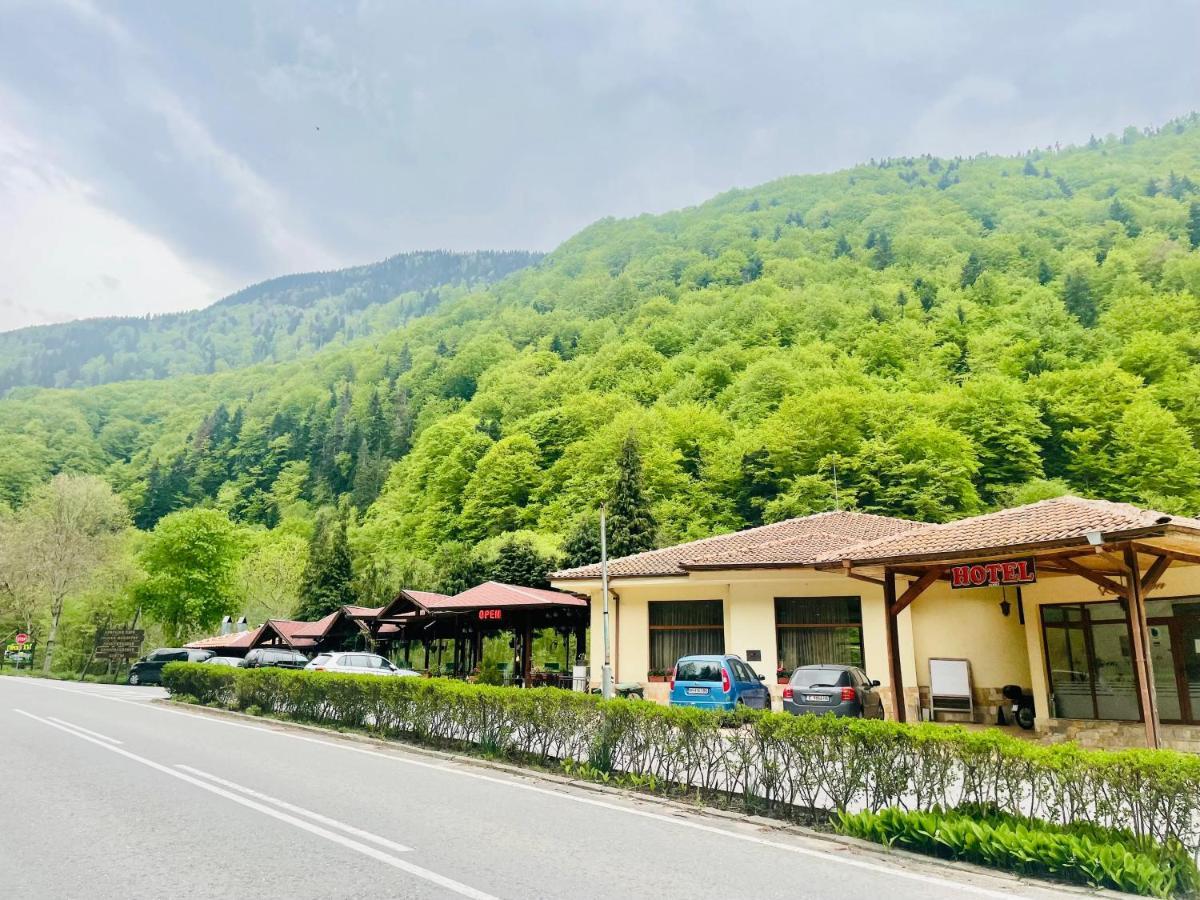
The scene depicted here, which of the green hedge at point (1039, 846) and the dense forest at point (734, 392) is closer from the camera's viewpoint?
the green hedge at point (1039, 846)

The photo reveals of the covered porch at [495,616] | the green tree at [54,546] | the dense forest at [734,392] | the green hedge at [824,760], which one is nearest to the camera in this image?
the green hedge at [824,760]

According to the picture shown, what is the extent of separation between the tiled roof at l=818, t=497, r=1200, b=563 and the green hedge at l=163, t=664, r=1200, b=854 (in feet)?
18.1

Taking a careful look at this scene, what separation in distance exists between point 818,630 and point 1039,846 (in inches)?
533

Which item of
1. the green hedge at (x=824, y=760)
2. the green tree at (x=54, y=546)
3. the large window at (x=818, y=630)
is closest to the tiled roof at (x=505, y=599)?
the large window at (x=818, y=630)

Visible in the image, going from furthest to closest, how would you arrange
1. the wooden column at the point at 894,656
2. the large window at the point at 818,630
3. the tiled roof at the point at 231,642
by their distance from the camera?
the tiled roof at the point at 231,642 → the large window at the point at 818,630 → the wooden column at the point at 894,656

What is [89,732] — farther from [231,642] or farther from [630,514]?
[231,642]

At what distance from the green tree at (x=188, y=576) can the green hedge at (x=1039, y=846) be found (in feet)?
195

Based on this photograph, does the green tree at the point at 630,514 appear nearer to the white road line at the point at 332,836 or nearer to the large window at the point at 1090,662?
the large window at the point at 1090,662

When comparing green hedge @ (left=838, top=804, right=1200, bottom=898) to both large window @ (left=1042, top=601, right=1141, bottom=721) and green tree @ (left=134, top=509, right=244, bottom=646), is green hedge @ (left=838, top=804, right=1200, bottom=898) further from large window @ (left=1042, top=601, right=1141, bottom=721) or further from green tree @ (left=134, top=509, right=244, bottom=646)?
green tree @ (left=134, top=509, right=244, bottom=646)

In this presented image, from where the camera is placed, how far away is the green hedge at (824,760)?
6.14 metres

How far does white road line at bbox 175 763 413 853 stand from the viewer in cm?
647

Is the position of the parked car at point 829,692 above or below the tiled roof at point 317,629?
below

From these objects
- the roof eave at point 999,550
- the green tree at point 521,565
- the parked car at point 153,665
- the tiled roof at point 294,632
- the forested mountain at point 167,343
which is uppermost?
the forested mountain at point 167,343

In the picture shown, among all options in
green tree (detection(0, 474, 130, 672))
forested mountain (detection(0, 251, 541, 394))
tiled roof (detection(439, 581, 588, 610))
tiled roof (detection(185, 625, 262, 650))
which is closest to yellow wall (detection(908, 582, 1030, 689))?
tiled roof (detection(439, 581, 588, 610))
